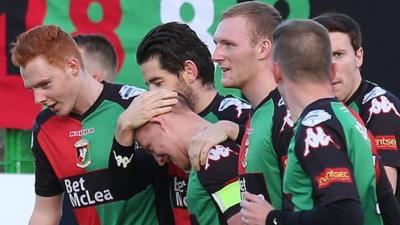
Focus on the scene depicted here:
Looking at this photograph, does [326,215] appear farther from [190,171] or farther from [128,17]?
[128,17]

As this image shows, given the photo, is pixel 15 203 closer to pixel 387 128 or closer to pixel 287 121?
pixel 387 128

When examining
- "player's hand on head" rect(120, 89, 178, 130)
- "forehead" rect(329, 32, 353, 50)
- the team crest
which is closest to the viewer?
A: "player's hand on head" rect(120, 89, 178, 130)

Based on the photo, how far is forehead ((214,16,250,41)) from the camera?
13.1 feet

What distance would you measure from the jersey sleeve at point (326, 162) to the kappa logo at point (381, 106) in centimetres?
150

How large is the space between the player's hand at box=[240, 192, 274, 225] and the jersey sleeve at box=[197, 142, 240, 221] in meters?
0.10

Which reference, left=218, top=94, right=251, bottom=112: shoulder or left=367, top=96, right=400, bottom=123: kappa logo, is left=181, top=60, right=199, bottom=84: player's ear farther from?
left=367, top=96, right=400, bottom=123: kappa logo

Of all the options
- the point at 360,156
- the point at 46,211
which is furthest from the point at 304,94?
the point at 46,211

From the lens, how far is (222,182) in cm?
353

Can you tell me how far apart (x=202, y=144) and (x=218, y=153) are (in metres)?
0.09

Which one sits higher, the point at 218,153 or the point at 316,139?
the point at 316,139

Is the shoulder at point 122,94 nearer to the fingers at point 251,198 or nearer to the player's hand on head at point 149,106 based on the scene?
the player's hand on head at point 149,106

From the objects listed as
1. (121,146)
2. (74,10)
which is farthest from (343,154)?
(74,10)


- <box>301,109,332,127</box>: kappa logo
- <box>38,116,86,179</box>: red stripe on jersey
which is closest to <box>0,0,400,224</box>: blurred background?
<box>38,116,86,179</box>: red stripe on jersey

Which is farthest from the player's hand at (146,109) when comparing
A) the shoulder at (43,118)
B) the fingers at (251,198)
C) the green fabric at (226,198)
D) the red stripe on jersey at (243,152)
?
the shoulder at (43,118)
